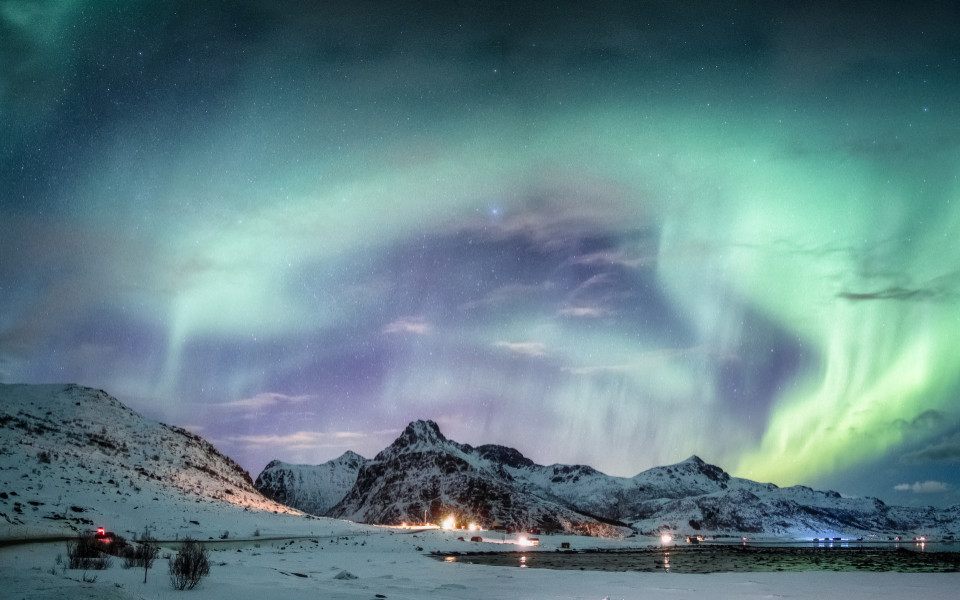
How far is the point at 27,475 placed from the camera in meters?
65.2

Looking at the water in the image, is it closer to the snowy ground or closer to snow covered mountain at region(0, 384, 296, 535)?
the snowy ground

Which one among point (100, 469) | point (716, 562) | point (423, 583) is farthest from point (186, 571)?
point (100, 469)

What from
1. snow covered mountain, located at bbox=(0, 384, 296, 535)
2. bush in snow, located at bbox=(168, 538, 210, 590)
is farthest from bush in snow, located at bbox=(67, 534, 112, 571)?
snow covered mountain, located at bbox=(0, 384, 296, 535)

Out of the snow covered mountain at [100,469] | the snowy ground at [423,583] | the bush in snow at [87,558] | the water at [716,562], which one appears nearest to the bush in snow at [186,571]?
the snowy ground at [423,583]

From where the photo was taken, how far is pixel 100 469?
8012 cm

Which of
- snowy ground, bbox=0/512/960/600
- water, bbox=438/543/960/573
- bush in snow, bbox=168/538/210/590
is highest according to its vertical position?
bush in snow, bbox=168/538/210/590

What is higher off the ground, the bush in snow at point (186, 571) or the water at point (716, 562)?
the bush in snow at point (186, 571)

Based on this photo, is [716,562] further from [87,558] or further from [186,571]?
[87,558]

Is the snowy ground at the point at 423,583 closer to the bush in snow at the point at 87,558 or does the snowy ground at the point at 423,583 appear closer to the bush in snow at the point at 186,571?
the bush in snow at the point at 186,571

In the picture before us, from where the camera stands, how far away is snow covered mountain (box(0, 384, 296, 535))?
56594 millimetres

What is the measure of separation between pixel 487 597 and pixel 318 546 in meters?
35.9

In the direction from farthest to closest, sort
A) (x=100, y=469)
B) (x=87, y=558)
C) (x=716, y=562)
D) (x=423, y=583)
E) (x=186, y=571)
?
(x=100, y=469) < (x=716, y=562) < (x=423, y=583) < (x=87, y=558) < (x=186, y=571)

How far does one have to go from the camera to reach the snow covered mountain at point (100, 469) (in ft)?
186

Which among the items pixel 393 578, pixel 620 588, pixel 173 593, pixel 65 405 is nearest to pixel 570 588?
pixel 620 588
